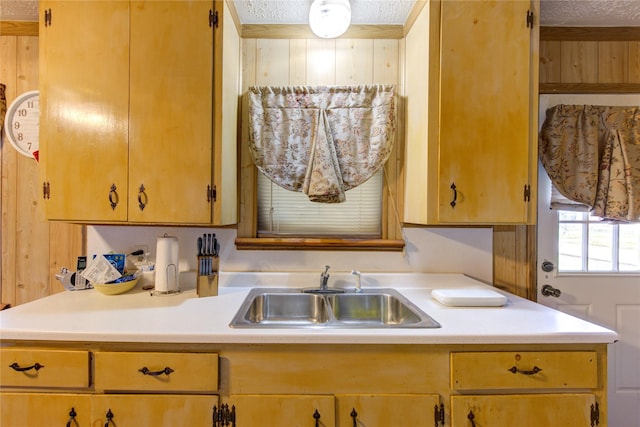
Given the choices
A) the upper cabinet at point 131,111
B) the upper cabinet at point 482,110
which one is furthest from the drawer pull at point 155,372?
the upper cabinet at point 482,110

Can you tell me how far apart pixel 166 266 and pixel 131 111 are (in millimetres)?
739

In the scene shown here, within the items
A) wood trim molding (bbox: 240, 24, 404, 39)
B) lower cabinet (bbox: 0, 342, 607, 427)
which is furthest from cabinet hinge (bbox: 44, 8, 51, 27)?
lower cabinet (bbox: 0, 342, 607, 427)

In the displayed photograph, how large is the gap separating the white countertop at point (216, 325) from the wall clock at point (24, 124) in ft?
3.10

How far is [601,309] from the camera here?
1829 millimetres

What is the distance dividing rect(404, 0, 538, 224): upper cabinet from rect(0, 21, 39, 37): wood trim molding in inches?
85.4

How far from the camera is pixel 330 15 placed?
151 cm

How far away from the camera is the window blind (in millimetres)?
1824

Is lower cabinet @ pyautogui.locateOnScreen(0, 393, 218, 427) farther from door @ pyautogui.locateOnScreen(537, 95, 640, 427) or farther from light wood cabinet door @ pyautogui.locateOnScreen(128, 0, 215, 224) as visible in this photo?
door @ pyautogui.locateOnScreen(537, 95, 640, 427)

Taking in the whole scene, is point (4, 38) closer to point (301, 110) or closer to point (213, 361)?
point (301, 110)

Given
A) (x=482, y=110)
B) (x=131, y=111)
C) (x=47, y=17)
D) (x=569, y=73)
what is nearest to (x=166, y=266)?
(x=131, y=111)

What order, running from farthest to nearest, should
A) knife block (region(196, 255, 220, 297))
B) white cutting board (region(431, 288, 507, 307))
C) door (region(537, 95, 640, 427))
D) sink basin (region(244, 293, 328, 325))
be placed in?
door (region(537, 95, 640, 427))
sink basin (region(244, 293, 328, 325))
knife block (region(196, 255, 220, 297))
white cutting board (region(431, 288, 507, 307))

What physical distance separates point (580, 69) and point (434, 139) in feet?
3.82

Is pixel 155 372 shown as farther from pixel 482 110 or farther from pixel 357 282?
pixel 482 110

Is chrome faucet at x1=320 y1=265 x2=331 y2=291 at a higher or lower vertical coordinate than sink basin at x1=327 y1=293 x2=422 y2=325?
higher
